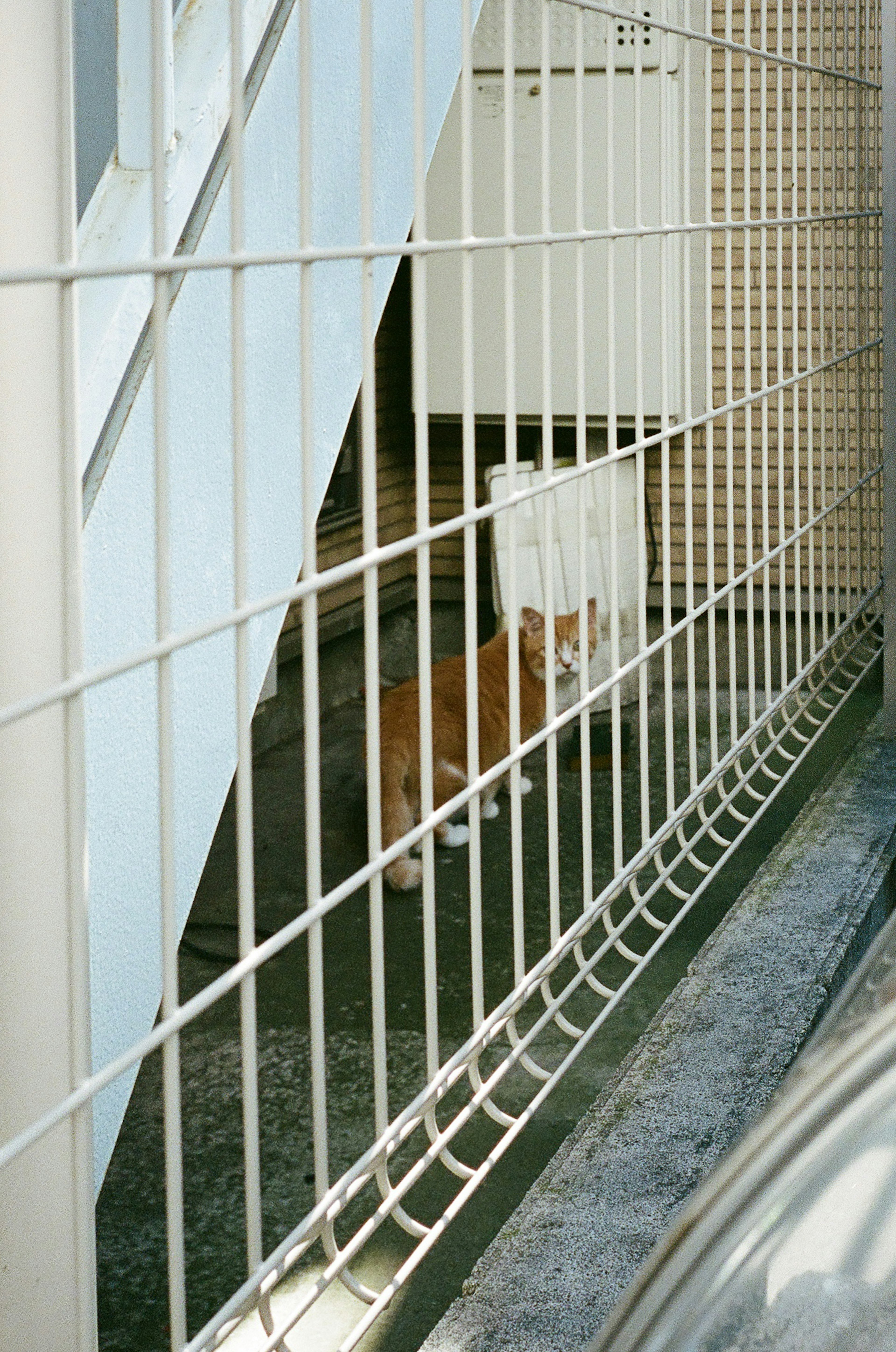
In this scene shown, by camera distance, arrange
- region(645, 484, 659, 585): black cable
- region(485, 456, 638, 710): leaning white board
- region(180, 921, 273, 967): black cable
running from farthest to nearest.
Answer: region(645, 484, 659, 585): black cable, region(485, 456, 638, 710): leaning white board, region(180, 921, 273, 967): black cable

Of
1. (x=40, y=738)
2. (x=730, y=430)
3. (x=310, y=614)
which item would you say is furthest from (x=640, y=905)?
(x=40, y=738)

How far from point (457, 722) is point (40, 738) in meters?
4.28

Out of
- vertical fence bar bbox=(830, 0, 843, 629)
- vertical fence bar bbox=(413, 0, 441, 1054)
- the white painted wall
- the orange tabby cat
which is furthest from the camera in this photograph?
the orange tabby cat

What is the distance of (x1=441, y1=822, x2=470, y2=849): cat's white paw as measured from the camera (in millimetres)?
5512

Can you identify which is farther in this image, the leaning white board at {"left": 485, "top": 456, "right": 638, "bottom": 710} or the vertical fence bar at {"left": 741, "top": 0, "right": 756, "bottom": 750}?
the leaning white board at {"left": 485, "top": 456, "right": 638, "bottom": 710}

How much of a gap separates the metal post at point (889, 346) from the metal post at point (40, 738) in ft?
10.6

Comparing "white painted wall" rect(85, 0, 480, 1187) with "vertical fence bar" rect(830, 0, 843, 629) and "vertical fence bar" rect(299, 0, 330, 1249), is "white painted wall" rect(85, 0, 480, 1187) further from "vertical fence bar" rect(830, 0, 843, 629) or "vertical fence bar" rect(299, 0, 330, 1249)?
"vertical fence bar" rect(830, 0, 843, 629)

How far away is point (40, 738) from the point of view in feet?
4.31

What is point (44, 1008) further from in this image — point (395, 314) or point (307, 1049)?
point (395, 314)

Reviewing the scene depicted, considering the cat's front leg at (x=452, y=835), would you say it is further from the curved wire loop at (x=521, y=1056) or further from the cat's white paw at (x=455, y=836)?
the curved wire loop at (x=521, y=1056)

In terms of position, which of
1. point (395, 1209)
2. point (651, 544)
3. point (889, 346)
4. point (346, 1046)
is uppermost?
point (889, 346)

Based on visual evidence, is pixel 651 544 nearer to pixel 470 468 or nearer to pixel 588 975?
pixel 588 975

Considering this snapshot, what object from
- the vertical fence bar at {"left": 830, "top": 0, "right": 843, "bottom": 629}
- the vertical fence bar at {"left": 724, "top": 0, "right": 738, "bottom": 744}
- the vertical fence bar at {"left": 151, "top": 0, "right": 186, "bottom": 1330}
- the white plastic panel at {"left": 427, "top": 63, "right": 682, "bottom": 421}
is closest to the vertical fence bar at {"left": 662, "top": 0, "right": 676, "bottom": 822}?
the vertical fence bar at {"left": 724, "top": 0, "right": 738, "bottom": 744}

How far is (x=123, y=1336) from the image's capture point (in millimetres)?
2771
